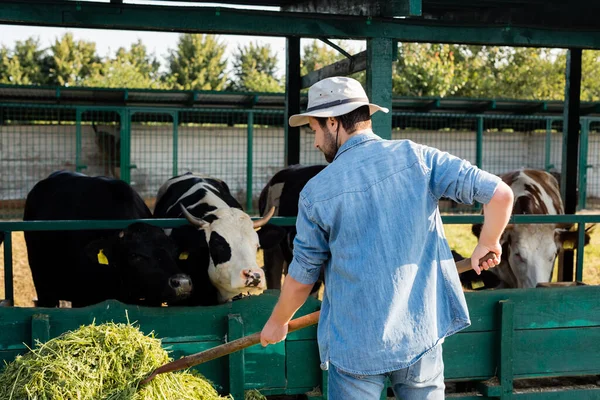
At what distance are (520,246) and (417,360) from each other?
4762 millimetres

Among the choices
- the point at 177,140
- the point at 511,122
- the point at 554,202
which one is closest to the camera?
the point at 554,202

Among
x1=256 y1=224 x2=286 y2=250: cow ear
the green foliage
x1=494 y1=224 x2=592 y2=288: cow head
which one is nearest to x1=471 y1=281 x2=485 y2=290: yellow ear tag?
x1=494 y1=224 x2=592 y2=288: cow head

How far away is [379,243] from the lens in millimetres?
3070

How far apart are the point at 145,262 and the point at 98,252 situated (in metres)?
0.41

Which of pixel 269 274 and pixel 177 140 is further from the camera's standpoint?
pixel 177 140

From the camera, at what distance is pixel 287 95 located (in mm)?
7816

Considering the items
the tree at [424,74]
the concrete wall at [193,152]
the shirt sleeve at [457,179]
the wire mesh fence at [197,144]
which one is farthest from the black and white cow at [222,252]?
the tree at [424,74]

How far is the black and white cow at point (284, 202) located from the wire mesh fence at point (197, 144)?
8508mm

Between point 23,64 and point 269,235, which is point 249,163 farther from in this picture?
point 23,64

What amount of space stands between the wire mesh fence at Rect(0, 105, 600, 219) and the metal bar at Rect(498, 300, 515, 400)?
12107 millimetres

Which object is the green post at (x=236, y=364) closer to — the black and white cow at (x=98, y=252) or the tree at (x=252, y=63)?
the black and white cow at (x=98, y=252)

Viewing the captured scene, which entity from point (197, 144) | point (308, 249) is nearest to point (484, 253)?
point (308, 249)

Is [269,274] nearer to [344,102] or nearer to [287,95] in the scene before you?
[287,95]

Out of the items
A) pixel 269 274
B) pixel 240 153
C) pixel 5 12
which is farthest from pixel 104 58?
pixel 5 12
